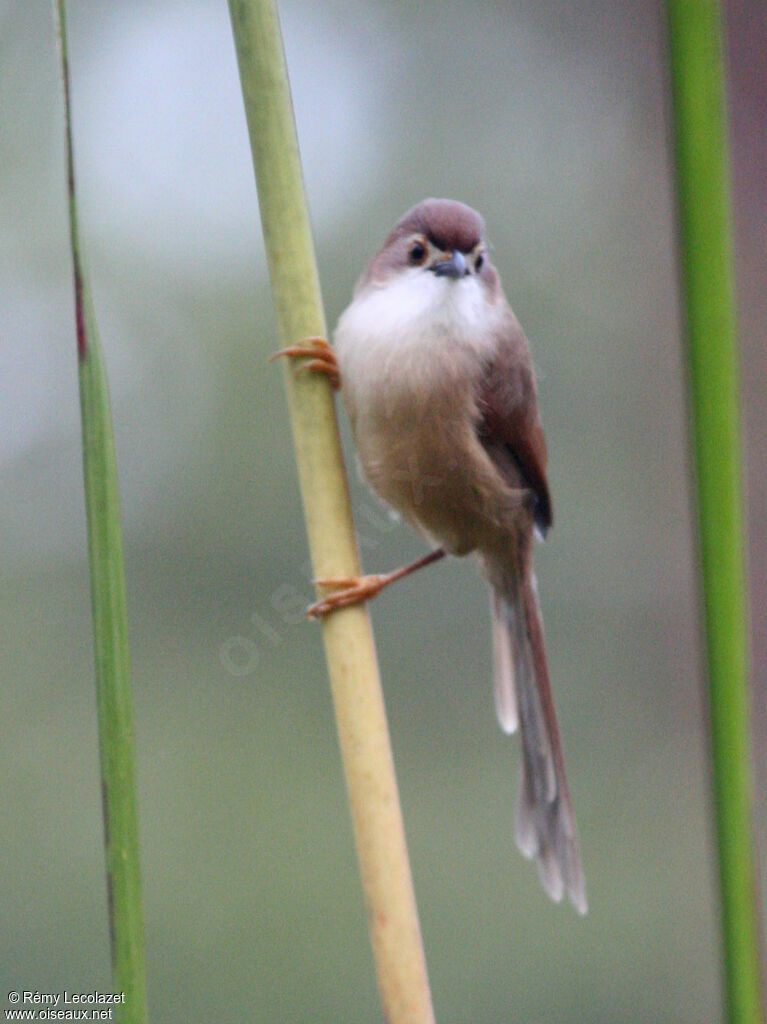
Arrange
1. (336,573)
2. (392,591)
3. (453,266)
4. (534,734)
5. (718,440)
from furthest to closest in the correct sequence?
(392,591)
(534,734)
(453,266)
(336,573)
(718,440)

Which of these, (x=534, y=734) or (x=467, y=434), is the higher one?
(x=467, y=434)

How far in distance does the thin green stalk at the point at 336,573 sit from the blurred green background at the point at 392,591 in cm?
128

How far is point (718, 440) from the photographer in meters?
0.29

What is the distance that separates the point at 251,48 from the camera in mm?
555

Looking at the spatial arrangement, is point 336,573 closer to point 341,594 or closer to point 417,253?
point 341,594

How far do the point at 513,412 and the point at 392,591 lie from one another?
1258 mm

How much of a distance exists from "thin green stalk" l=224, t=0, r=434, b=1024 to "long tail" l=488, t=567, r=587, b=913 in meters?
0.28

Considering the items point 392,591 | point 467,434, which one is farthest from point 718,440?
point 392,591

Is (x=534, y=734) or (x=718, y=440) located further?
(x=534, y=734)

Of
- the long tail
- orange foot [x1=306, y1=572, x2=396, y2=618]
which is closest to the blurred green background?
the long tail

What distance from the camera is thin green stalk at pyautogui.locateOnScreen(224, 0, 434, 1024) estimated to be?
1.81 ft

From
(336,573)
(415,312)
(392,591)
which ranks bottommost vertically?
(392,591)

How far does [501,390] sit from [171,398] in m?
1.44

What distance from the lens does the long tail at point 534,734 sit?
103 cm
